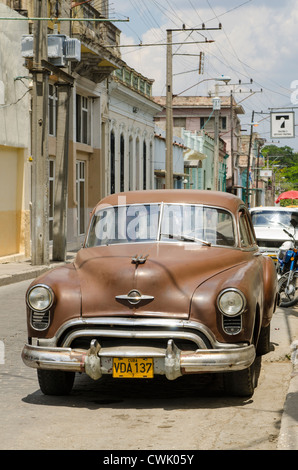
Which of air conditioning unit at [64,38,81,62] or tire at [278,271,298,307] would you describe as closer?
tire at [278,271,298,307]

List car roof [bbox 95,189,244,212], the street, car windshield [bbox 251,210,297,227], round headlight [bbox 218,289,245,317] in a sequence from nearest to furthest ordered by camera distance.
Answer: the street < round headlight [bbox 218,289,245,317] < car roof [bbox 95,189,244,212] < car windshield [bbox 251,210,297,227]

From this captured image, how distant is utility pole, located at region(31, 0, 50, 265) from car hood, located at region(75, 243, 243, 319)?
525 inches

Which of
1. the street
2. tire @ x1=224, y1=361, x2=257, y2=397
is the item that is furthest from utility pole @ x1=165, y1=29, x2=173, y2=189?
Answer: tire @ x1=224, y1=361, x2=257, y2=397

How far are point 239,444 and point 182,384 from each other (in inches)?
83.8

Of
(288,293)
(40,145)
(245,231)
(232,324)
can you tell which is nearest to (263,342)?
(245,231)

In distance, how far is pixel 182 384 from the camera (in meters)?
7.83

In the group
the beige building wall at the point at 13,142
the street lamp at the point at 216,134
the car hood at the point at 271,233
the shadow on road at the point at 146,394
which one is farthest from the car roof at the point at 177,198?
the street lamp at the point at 216,134

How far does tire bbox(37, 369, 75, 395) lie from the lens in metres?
7.15

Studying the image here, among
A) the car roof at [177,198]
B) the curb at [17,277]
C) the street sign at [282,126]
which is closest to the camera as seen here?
the car roof at [177,198]

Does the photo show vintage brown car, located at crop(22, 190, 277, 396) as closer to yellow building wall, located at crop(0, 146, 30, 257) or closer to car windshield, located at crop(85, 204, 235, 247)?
car windshield, located at crop(85, 204, 235, 247)

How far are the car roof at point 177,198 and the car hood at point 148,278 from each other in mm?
785

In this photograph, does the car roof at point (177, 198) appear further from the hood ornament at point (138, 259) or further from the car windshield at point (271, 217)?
the car windshield at point (271, 217)

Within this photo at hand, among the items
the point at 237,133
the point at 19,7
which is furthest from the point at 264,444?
the point at 237,133

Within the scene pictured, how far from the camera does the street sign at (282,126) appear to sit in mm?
31609
